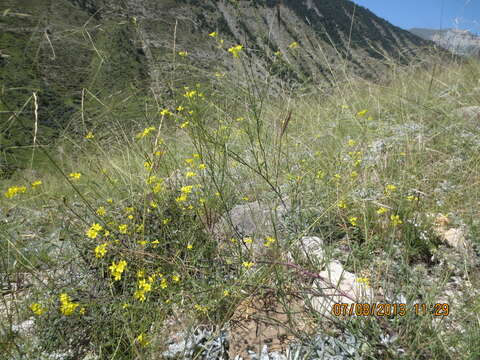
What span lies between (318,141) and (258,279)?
188 centimetres

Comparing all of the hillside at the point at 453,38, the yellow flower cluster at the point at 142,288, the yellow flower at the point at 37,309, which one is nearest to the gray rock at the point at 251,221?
the yellow flower cluster at the point at 142,288

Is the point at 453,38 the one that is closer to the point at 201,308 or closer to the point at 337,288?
the point at 337,288

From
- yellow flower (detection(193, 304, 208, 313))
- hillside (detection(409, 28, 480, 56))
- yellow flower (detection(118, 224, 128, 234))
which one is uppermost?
hillside (detection(409, 28, 480, 56))

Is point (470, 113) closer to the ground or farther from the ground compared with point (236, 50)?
farther from the ground

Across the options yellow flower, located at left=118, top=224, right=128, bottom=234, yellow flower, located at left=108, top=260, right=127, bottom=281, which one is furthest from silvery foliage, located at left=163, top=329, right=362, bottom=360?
yellow flower, located at left=118, top=224, right=128, bottom=234

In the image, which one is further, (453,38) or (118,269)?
(453,38)

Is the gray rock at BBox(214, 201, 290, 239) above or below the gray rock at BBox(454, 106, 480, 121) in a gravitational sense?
below

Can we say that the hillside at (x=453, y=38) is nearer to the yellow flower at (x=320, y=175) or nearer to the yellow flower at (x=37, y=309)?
the yellow flower at (x=320, y=175)

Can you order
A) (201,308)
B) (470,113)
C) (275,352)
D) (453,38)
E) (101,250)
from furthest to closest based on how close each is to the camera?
(453,38) → (470,113) → (101,250) → (201,308) → (275,352)

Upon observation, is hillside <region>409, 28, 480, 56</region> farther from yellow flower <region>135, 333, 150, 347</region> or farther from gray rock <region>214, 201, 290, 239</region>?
yellow flower <region>135, 333, 150, 347</region>

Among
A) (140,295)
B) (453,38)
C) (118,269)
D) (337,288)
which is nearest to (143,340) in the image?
(140,295)
